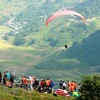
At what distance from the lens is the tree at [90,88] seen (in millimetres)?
49031

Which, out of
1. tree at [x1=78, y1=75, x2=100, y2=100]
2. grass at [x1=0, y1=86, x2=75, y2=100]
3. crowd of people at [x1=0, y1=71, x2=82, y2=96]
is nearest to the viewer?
grass at [x1=0, y1=86, x2=75, y2=100]

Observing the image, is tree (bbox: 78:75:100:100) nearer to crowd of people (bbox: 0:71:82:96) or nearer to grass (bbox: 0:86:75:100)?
crowd of people (bbox: 0:71:82:96)

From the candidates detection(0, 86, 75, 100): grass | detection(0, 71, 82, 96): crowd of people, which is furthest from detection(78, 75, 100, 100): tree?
detection(0, 86, 75, 100): grass

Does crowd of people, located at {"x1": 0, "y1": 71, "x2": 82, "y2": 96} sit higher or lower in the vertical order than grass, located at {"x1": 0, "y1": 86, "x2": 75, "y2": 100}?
higher

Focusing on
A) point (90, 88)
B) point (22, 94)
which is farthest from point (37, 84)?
point (90, 88)

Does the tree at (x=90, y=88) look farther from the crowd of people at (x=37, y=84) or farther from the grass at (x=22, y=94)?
the grass at (x=22, y=94)

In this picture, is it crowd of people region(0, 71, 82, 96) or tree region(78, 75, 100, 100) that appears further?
crowd of people region(0, 71, 82, 96)

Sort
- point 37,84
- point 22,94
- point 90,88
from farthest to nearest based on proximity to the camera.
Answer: point 37,84
point 90,88
point 22,94

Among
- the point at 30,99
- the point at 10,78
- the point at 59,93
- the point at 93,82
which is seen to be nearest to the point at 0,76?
the point at 10,78

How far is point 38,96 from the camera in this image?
158 feet

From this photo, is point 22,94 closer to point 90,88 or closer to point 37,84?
point 37,84

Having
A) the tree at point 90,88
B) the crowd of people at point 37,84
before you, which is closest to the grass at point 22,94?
the crowd of people at point 37,84

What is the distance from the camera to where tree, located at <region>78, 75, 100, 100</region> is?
161 feet

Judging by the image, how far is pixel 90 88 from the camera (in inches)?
1965
